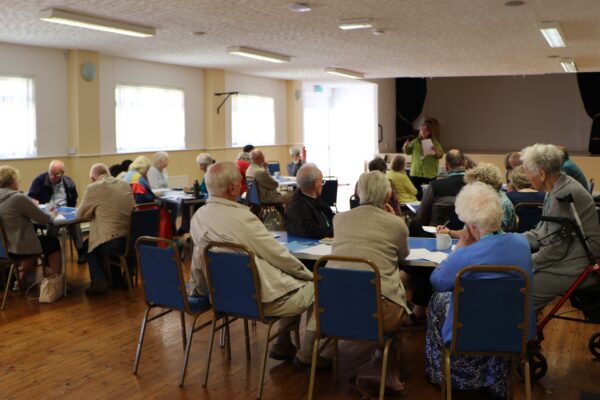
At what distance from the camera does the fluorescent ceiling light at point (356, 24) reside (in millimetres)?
6461

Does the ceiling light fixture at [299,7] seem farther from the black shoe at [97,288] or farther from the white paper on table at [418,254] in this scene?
the black shoe at [97,288]

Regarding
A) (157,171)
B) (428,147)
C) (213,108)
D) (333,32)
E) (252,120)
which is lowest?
(157,171)

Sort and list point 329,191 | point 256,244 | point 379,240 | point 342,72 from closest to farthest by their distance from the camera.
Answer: point 379,240 → point 256,244 → point 329,191 → point 342,72

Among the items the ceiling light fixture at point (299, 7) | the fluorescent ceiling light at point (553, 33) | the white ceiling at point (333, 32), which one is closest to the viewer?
the ceiling light fixture at point (299, 7)

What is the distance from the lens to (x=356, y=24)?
6559mm

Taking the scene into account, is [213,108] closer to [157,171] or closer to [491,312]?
[157,171]

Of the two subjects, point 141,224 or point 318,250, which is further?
point 141,224

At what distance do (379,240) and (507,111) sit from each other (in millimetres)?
14696

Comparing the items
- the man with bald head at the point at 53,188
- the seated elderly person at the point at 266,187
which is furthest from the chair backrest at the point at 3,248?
the seated elderly person at the point at 266,187

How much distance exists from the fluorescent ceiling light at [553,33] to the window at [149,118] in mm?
6401

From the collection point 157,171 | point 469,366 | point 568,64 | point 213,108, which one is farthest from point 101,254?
point 568,64

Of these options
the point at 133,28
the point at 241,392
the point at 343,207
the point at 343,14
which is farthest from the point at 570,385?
the point at 343,207

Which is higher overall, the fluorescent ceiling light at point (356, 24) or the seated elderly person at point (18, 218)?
the fluorescent ceiling light at point (356, 24)

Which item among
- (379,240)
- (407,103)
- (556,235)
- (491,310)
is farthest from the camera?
(407,103)
